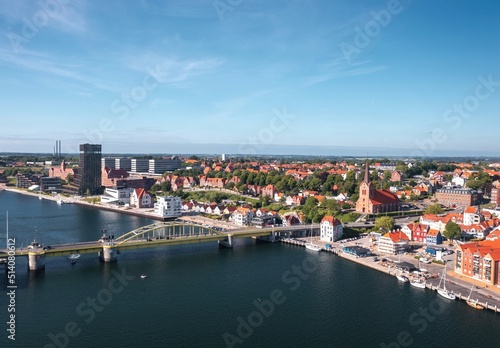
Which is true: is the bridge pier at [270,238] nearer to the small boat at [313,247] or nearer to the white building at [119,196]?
the small boat at [313,247]

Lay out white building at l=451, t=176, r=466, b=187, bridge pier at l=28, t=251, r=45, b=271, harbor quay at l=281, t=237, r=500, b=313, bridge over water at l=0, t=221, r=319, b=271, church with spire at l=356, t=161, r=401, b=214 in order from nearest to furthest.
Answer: harbor quay at l=281, t=237, r=500, b=313 < bridge pier at l=28, t=251, r=45, b=271 < bridge over water at l=0, t=221, r=319, b=271 < church with spire at l=356, t=161, r=401, b=214 < white building at l=451, t=176, r=466, b=187

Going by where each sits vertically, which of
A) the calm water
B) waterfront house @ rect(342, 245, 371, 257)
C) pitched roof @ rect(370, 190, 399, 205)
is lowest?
the calm water

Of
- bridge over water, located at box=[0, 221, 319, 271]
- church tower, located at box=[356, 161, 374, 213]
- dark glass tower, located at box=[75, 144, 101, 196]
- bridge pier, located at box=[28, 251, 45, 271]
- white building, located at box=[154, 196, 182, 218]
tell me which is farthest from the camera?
dark glass tower, located at box=[75, 144, 101, 196]

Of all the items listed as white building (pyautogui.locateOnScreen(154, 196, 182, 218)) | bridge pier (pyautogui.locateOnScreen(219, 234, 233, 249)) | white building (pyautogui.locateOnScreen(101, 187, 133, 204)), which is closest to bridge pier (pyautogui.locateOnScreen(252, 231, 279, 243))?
bridge pier (pyautogui.locateOnScreen(219, 234, 233, 249))

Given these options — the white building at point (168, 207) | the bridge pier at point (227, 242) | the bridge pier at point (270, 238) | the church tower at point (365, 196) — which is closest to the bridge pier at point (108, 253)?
the bridge pier at point (227, 242)

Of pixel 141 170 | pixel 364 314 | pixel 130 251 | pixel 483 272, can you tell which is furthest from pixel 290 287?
pixel 141 170

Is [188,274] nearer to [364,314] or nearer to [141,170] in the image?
[364,314]

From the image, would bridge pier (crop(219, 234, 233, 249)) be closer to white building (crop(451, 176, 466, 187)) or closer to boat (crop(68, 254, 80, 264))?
boat (crop(68, 254, 80, 264))
